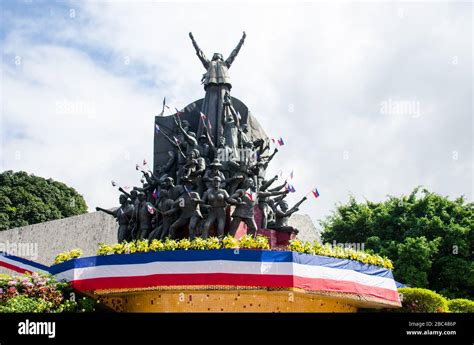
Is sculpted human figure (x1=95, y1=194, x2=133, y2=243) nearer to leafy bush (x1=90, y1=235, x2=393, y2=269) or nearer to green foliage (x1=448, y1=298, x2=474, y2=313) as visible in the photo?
leafy bush (x1=90, y1=235, x2=393, y2=269)

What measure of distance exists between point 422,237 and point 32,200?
938 inches

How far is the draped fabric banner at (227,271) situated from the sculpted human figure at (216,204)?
7.09ft

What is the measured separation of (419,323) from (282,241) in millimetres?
7037

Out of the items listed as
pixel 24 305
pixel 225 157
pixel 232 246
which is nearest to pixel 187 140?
pixel 225 157

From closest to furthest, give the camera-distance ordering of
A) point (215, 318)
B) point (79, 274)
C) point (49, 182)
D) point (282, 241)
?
point (215, 318), point (79, 274), point (282, 241), point (49, 182)

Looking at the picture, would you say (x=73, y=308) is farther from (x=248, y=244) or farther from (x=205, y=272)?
(x=248, y=244)

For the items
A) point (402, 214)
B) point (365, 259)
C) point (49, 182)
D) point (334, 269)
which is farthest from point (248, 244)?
point (49, 182)

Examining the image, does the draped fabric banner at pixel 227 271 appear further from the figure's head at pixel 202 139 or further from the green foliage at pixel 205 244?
the figure's head at pixel 202 139

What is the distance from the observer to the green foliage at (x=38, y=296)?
1526 cm

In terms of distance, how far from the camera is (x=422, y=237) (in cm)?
2794

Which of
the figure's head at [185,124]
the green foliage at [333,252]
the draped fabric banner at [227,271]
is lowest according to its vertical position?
the draped fabric banner at [227,271]

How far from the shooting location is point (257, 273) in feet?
51.4

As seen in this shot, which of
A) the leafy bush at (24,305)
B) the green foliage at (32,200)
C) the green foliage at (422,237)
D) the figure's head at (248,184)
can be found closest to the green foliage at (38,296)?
the leafy bush at (24,305)

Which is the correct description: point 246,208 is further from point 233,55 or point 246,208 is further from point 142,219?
point 233,55
